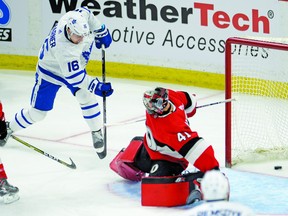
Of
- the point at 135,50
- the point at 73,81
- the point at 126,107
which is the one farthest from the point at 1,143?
the point at 135,50

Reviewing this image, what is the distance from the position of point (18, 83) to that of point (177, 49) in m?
1.43

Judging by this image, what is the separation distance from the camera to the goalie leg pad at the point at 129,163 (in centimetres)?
579

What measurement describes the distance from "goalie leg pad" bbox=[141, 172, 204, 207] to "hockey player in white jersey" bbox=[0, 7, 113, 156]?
901 mm

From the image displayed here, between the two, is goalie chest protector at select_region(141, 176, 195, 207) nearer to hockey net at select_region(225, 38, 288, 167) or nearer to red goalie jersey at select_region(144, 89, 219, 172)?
red goalie jersey at select_region(144, 89, 219, 172)

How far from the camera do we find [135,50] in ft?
27.9

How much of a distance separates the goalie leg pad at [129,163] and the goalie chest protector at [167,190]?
407 millimetres

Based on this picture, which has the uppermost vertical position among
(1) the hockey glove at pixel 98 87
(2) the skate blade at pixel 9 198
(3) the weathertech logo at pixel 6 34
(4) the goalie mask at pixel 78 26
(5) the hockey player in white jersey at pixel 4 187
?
(4) the goalie mask at pixel 78 26

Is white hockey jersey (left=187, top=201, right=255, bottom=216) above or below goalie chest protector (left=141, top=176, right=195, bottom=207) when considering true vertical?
above

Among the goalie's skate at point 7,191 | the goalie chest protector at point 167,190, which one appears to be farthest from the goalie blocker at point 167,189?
the goalie's skate at point 7,191

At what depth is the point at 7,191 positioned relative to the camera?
216 inches

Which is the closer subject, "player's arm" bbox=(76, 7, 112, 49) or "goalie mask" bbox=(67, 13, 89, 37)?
"goalie mask" bbox=(67, 13, 89, 37)

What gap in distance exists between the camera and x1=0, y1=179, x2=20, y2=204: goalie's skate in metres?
5.46

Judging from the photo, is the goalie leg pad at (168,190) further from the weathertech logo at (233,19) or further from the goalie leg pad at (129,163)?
the weathertech logo at (233,19)

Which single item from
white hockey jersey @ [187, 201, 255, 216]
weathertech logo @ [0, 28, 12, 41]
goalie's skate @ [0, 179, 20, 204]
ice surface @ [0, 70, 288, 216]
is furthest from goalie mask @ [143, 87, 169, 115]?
weathertech logo @ [0, 28, 12, 41]
